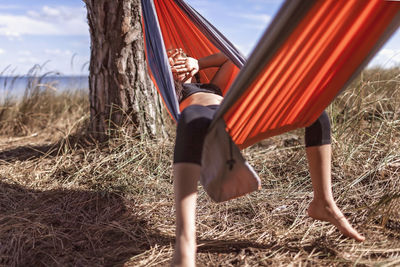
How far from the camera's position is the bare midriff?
147 cm

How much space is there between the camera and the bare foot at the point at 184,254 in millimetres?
1089

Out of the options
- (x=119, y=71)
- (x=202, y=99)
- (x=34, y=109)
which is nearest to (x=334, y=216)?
(x=202, y=99)

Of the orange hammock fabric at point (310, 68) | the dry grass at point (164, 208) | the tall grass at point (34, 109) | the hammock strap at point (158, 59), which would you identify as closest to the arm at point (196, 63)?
the hammock strap at point (158, 59)

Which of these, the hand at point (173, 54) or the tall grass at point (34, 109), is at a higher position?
the hand at point (173, 54)

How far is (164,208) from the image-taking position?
1.78 meters

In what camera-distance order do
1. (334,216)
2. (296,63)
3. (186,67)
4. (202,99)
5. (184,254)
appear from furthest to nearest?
1. (186,67)
2. (202,99)
3. (334,216)
4. (296,63)
5. (184,254)

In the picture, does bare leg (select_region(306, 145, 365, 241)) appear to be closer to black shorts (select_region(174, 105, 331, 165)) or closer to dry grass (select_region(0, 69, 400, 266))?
dry grass (select_region(0, 69, 400, 266))

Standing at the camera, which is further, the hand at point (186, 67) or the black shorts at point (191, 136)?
the hand at point (186, 67)

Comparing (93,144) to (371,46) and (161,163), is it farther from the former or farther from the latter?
(371,46)

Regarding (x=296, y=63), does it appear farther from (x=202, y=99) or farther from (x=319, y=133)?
(x=202, y=99)

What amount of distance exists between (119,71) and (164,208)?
965mm

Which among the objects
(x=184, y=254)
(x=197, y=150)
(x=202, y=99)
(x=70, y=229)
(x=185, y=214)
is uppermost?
(x=202, y=99)

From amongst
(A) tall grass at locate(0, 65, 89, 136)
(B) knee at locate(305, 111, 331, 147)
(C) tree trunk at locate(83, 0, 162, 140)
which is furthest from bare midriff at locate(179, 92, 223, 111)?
(A) tall grass at locate(0, 65, 89, 136)

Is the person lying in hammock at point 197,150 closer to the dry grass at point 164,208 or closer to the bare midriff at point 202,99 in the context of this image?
the bare midriff at point 202,99
